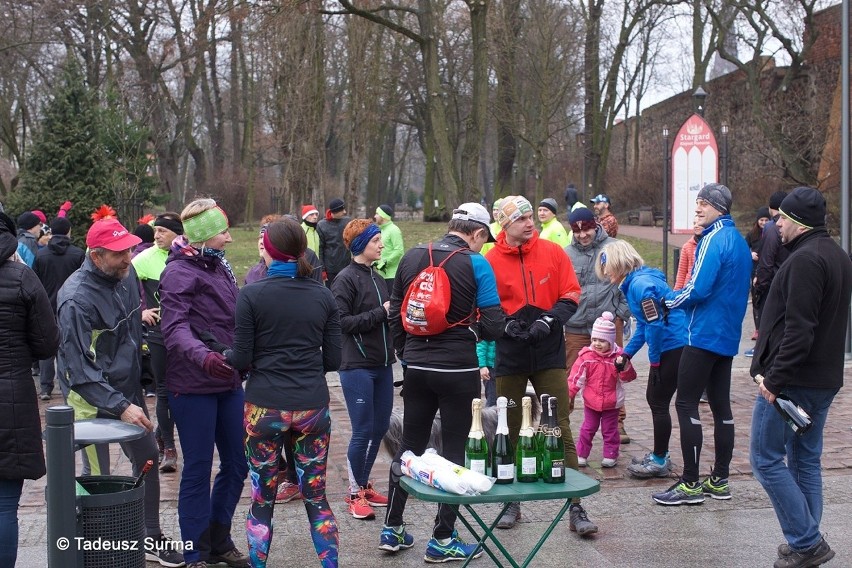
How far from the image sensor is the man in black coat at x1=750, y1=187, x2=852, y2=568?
5312mm

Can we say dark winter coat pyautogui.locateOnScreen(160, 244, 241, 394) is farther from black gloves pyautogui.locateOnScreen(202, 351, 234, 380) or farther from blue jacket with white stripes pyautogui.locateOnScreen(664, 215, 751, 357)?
blue jacket with white stripes pyautogui.locateOnScreen(664, 215, 751, 357)

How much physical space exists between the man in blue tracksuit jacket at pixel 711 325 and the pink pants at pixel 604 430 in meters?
0.90

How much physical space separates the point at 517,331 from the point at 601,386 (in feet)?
5.93

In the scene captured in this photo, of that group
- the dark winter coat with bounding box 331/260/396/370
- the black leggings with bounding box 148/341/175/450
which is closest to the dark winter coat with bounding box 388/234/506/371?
the dark winter coat with bounding box 331/260/396/370

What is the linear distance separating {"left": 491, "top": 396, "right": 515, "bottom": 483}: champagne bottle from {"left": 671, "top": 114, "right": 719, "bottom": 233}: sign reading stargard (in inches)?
419

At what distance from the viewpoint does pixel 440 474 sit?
4848 mm

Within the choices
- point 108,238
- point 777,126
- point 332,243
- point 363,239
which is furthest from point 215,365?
point 777,126

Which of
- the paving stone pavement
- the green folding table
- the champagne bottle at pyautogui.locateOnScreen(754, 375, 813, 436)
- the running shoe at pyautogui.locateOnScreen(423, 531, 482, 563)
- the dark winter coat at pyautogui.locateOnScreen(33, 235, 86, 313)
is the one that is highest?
the dark winter coat at pyautogui.locateOnScreen(33, 235, 86, 313)

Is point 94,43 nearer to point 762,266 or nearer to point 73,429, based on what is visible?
point 762,266

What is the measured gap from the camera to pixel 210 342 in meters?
5.53

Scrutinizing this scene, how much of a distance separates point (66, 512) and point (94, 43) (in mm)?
33578

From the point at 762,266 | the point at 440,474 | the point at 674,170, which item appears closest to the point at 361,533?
the point at 440,474

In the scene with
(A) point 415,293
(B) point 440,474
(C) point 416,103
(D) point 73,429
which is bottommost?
(B) point 440,474

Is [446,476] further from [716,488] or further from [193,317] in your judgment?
[716,488]
